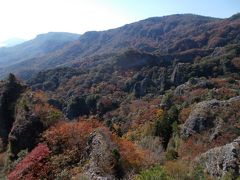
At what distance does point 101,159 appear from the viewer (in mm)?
23125

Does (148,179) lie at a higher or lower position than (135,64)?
higher

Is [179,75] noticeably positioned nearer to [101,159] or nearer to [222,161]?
[101,159]

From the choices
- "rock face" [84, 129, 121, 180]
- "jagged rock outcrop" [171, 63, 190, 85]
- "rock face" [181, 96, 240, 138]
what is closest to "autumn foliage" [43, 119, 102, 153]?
"rock face" [84, 129, 121, 180]

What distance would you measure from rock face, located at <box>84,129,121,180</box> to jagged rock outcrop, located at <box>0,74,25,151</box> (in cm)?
1812

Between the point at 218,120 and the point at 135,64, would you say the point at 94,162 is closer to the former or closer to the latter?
the point at 218,120

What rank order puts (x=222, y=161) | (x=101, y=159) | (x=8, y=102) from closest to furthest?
(x=222, y=161) → (x=101, y=159) → (x=8, y=102)

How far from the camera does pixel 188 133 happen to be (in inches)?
1598

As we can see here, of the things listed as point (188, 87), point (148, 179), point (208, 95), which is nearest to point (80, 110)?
point (188, 87)

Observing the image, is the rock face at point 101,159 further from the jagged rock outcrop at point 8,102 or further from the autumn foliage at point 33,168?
the jagged rock outcrop at point 8,102

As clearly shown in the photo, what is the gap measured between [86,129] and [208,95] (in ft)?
163

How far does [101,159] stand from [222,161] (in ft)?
23.9

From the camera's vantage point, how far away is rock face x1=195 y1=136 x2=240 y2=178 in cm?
1994

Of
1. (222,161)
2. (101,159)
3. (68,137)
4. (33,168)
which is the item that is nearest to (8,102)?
(68,137)

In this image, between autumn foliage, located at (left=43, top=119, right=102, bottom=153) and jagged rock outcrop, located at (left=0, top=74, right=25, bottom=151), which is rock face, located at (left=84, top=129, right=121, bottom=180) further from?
jagged rock outcrop, located at (left=0, top=74, right=25, bottom=151)
